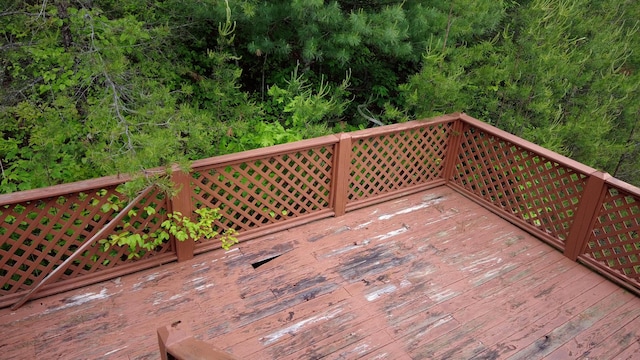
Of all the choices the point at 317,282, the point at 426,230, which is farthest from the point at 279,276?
the point at 426,230

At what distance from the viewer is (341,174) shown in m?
4.09

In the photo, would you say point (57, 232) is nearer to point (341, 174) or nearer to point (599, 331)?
point (341, 174)

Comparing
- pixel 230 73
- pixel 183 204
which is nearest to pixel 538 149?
pixel 230 73

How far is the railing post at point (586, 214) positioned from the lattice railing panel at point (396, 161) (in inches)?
60.0

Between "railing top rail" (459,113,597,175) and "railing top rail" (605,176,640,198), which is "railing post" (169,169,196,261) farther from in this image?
"railing top rail" (605,176,640,198)

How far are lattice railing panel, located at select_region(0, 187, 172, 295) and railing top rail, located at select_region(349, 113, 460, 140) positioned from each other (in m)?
1.85

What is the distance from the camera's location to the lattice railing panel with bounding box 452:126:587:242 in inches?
155

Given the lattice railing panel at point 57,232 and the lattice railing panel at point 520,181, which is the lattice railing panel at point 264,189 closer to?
the lattice railing panel at point 57,232

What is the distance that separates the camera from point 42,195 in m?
2.81

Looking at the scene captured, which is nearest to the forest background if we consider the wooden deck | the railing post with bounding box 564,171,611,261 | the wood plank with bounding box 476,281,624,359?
the wooden deck

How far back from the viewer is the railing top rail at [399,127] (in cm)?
407

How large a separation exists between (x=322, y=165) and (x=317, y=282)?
1.29 metres

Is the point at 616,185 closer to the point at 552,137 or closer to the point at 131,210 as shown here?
the point at 552,137

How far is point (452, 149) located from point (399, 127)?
91cm
